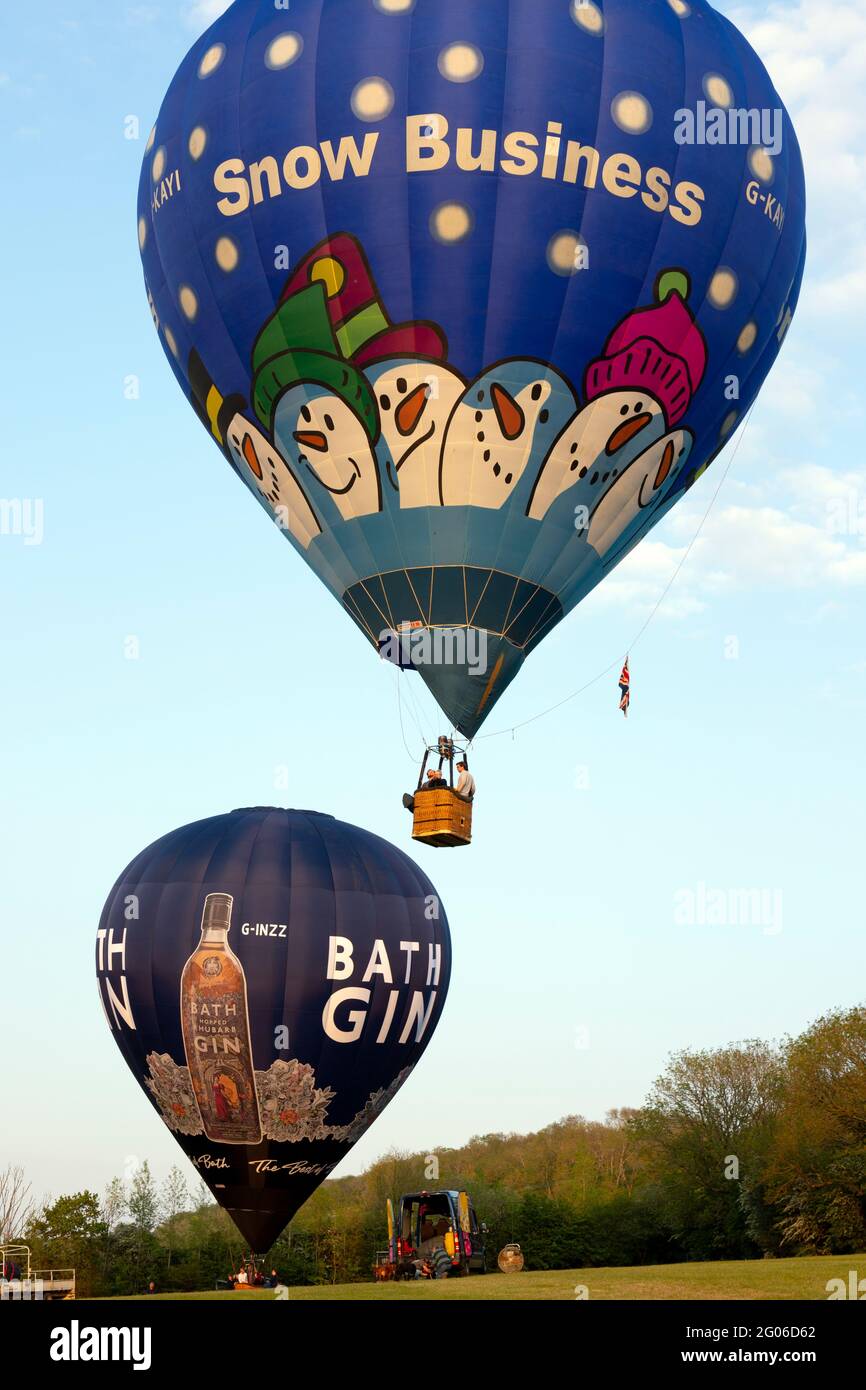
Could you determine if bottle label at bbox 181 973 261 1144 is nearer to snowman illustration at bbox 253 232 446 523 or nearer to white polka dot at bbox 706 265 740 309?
snowman illustration at bbox 253 232 446 523

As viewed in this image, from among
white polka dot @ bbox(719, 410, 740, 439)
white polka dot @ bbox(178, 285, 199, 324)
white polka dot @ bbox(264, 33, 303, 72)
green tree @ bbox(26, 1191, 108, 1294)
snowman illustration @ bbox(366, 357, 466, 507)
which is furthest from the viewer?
green tree @ bbox(26, 1191, 108, 1294)

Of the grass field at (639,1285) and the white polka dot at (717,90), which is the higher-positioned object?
the white polka dot at (717,90)

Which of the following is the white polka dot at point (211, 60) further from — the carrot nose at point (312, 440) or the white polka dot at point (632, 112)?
the white polka dot at point (632, 112)

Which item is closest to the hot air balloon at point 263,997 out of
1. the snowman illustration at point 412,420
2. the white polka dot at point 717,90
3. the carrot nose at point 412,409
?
the snowman illustration at point 412,420

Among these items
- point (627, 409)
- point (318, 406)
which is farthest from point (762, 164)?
point (318, 406)

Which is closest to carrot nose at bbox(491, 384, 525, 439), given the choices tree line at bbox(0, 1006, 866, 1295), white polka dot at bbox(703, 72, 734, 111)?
white polka dot at bbox(703, 72, 734, 111)

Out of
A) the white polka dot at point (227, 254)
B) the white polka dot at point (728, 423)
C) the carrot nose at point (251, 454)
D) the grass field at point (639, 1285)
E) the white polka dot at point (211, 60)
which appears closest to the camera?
the grass field at point (639, 1285)

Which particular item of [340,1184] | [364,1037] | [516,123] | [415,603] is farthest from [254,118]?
[340,1184]

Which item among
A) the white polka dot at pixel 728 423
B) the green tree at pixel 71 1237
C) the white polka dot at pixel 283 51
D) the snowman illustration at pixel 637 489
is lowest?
the green tree at pixel 71 1237
